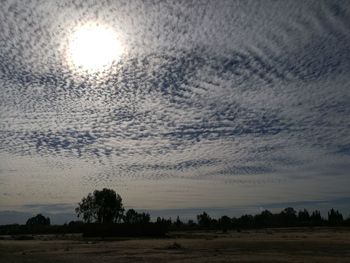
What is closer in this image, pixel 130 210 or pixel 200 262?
pixel 200 262

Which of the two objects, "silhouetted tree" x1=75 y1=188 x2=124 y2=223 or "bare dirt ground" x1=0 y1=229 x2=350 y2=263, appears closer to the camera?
"bare dirt ground" x1=0 y1=229 x2=350 y2=263

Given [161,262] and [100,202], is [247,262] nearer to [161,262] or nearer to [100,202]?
[161,262]

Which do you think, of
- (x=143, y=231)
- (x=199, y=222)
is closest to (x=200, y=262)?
(x=143, y=231)

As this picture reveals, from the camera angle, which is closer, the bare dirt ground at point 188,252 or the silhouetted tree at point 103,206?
the bare dirt ground at point 188,252

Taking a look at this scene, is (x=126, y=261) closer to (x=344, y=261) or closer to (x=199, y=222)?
(x=344, y=261)

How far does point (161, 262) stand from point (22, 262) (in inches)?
395

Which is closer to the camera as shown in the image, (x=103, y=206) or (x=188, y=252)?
(x=188, y=252)

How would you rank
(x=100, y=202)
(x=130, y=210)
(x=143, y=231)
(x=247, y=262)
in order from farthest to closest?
(x=130, y=210)
(x=100, y=202)
(x=143, y=231)
(x=247, y=262)

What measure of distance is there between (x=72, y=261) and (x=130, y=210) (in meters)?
124

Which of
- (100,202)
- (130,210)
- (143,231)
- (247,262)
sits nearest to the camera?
(247,262)

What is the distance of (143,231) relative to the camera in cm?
8000

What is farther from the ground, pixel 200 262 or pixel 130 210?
pixel 130 210

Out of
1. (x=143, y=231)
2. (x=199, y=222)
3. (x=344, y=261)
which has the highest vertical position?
(x=199, y=222)

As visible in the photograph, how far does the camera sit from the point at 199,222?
7328 inches
